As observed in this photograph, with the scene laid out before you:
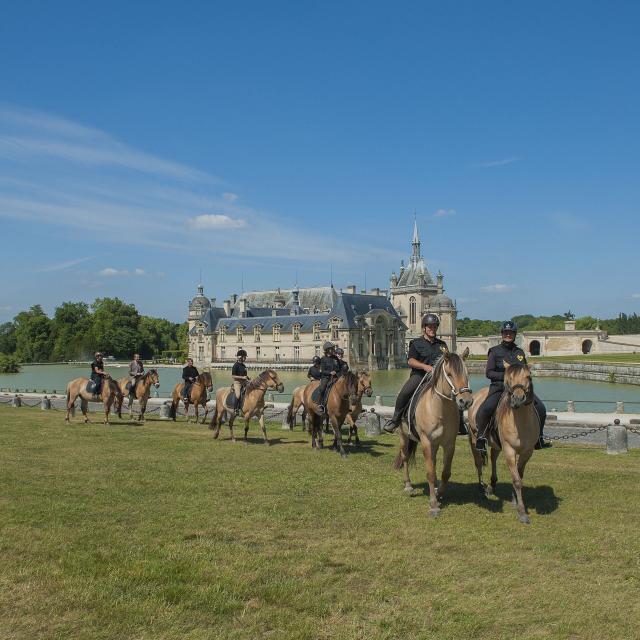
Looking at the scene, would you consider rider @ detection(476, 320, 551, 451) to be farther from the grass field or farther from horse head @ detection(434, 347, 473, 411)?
the grass field

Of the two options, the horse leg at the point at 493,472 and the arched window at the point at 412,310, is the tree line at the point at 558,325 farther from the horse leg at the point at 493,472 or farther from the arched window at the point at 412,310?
the horse leg at the point at 493,472

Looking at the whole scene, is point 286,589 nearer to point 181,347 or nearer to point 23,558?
point 23,558

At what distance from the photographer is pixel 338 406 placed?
46.9ft

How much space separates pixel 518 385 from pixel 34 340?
125223 mm

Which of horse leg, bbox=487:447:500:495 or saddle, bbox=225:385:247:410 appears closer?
horse leg, bbox=487:447:500:495

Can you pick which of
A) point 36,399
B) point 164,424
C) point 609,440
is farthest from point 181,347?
point 609,440

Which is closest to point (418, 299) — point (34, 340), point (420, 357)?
point (34, 340)

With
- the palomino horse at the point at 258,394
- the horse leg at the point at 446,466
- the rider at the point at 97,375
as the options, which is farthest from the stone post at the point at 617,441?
the rider at the point at 97,375

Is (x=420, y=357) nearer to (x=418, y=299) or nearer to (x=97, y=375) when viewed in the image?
(x=97, y=375)

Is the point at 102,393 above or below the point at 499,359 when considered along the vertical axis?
below

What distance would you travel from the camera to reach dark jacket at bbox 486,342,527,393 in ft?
30.9

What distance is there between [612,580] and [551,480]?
4797mm

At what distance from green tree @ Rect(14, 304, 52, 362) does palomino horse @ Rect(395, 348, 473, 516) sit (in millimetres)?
122284

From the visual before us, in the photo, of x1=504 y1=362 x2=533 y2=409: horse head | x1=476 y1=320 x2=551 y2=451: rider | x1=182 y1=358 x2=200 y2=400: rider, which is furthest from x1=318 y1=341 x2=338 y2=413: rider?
x1=182 y1=358 x2=200 y2=400: rider
